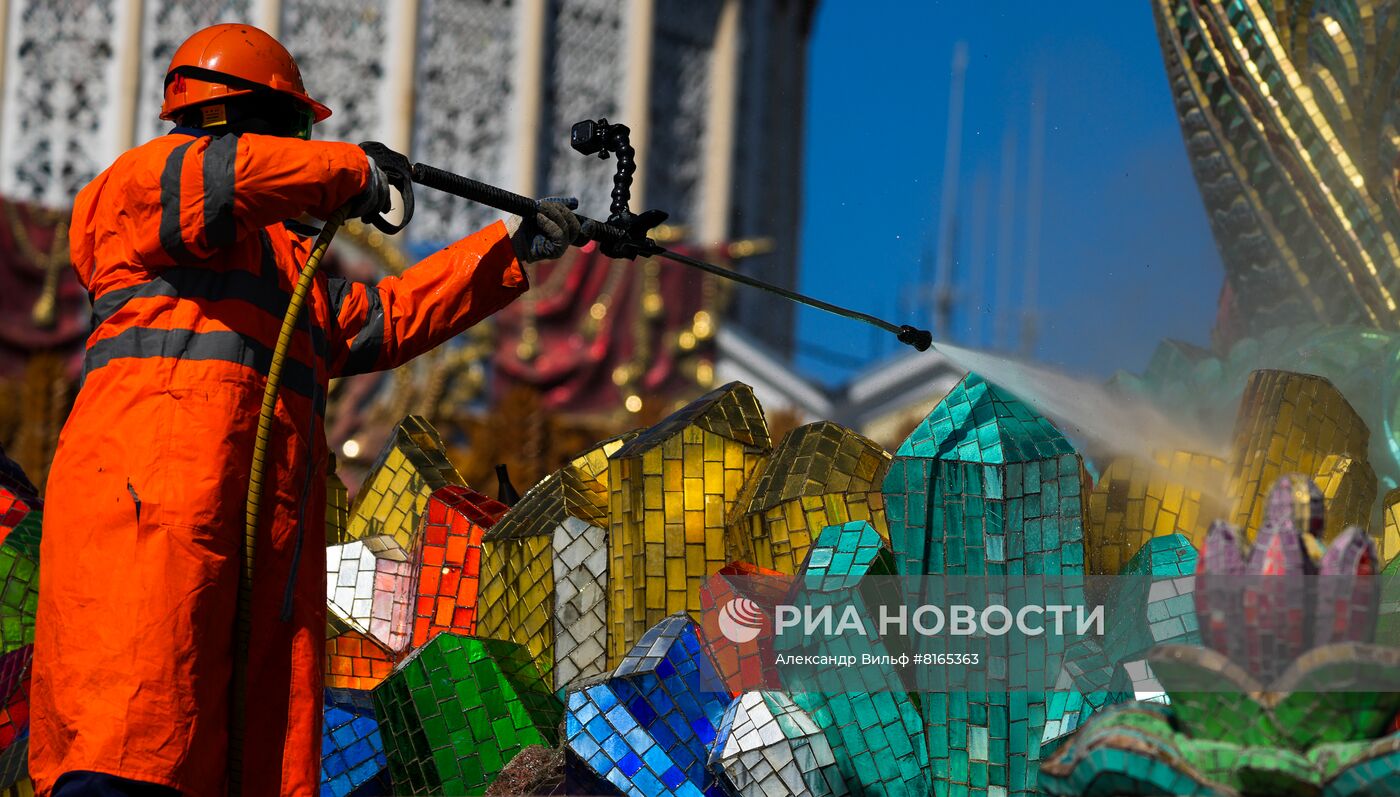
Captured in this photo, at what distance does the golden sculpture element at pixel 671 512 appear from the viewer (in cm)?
392

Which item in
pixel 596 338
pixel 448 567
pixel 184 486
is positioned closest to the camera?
pixel 184 486

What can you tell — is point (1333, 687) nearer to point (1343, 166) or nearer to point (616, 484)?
point (616, 484)

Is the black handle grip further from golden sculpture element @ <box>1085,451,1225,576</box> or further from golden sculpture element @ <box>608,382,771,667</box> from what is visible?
golden sculpture element @ <box>1085,451,1225,576</box>

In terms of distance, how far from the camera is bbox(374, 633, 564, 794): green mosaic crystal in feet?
12.3

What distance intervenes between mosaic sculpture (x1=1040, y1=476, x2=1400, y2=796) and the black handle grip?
155 cm

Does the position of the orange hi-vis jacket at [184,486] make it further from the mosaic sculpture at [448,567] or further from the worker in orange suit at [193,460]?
the mosaic sculpture at [448,567]

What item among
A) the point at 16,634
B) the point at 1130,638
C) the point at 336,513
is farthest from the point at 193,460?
the point at 1130,638

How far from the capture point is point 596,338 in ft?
47.3

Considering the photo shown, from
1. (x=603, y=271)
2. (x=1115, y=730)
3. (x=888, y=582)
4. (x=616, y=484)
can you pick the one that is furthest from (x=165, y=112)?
(x=603, y=271)

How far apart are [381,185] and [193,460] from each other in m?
0.55

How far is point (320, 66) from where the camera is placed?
14.5m

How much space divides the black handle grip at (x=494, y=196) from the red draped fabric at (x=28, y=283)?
10663mm

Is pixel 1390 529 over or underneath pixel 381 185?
underneath

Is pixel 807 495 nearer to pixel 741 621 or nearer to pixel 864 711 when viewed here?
pixel 741 621
